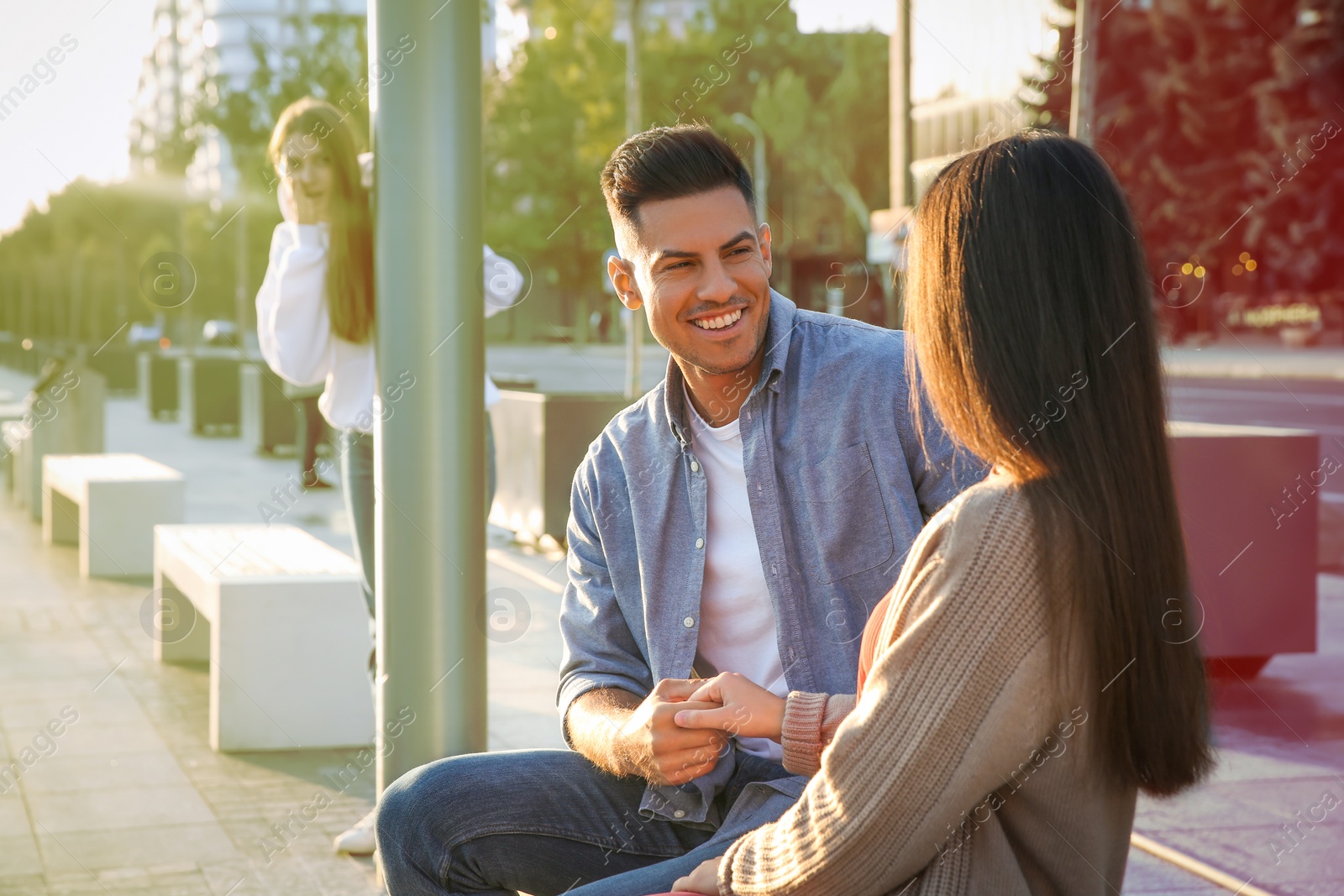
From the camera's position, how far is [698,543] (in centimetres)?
232

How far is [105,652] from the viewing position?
6211mm

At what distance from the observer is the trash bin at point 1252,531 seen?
5.17 metres

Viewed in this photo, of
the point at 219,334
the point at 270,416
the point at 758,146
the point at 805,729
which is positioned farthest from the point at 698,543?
the point at 219,334

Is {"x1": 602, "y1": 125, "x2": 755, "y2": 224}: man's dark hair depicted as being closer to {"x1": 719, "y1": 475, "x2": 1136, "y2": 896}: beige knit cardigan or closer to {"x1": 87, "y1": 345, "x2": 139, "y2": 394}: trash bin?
{"x1": 719, "y1": 475, "x2": 1136, "y2": 896}: beige knit cardigan

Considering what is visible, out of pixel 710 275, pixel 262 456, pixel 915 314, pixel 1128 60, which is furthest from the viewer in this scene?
pixel 1128 60

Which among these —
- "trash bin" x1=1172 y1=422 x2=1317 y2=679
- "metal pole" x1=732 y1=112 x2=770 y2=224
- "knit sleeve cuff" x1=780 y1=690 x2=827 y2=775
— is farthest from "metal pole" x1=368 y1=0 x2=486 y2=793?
"metal pole" x1=732 y1=112 x2=770 y2=224

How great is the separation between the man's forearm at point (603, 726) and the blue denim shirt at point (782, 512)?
1.3 inches

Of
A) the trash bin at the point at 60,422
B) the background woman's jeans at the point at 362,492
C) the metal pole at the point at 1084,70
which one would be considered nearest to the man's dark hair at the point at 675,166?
the background woman's jeans at the point at 362,492

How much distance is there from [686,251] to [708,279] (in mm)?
62

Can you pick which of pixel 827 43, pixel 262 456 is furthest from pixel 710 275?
pixel 827 43

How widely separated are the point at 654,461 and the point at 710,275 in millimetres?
323

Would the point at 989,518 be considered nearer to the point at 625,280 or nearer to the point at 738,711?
the point at 738,711

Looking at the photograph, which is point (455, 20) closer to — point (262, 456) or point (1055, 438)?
point (1055, 438)

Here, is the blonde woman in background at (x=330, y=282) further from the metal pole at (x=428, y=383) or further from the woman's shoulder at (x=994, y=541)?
the woman's shoulder at (x=994, y=541)
